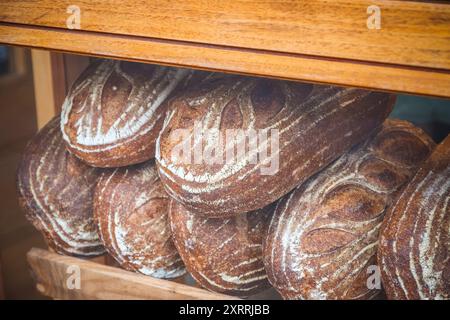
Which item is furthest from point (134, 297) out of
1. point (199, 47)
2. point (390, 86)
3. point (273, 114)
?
point (390, 86)

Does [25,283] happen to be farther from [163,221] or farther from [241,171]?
[241,171]

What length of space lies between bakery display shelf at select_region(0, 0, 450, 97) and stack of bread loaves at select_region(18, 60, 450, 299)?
22 cm

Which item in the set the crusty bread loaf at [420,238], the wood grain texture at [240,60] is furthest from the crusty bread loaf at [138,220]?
the crusty bread loaf at [420,238]

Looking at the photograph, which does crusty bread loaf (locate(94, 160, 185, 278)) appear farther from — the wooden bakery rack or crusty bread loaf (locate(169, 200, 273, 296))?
the wooden bakery rack

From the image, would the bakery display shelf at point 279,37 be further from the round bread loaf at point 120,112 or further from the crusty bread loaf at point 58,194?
the crusty bread loaf at point 58,194

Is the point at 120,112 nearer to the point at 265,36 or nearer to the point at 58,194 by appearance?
the point at 58,194

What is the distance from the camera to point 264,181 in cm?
115

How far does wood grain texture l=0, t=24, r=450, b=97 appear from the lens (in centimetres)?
85

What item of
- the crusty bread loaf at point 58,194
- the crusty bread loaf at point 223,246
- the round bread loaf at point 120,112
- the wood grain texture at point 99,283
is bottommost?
the wood grain texture at point 99,283

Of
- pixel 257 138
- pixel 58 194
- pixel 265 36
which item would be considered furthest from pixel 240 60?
pixel 58 194

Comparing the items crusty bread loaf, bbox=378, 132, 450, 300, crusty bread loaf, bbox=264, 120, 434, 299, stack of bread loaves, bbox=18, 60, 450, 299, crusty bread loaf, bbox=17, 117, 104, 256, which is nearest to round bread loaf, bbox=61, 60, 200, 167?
stack of bread loaves, bbox=18, 60, 450, 299

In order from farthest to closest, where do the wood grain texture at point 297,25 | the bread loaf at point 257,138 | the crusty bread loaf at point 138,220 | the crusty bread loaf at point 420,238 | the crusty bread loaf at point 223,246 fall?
the crusty bread loaf at point 138,220, the crusty bread loaf at point 223,246, the bread loaf at point 257,138, the crusty bread loaf at point 420,238, the wood grain texture at point 297,25

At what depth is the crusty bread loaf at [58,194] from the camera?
147 cm

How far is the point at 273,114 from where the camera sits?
3.80 ft
